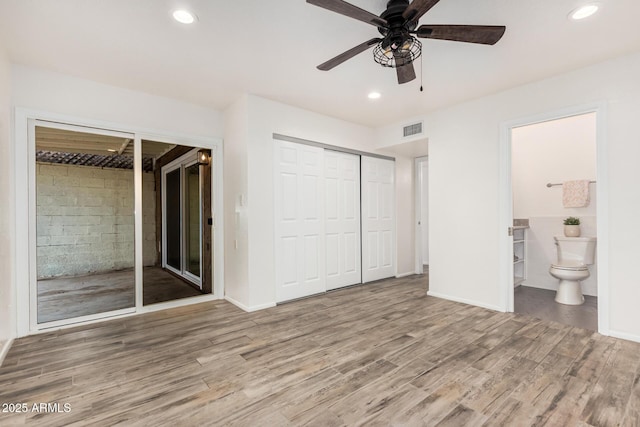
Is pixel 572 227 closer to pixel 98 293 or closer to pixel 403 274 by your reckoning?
pixel 403 274

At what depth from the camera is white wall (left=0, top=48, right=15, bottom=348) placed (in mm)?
2541

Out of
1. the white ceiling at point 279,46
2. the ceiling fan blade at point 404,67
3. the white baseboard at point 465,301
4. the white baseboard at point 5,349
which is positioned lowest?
the white baseboard at point 465,301

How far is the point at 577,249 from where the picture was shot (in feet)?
13.6

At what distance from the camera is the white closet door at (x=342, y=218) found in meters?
4.50

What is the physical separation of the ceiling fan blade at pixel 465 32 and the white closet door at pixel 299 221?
2.33 m

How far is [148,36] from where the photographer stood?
2447 mm

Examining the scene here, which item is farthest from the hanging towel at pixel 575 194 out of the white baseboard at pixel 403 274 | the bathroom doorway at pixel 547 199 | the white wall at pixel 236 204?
the white wall at pixel 236 204

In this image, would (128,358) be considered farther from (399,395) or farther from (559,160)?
(559,160)

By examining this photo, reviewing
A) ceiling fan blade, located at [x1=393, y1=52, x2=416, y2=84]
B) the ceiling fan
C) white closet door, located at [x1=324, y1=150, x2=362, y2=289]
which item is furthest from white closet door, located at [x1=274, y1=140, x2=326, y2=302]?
the ceiling fan

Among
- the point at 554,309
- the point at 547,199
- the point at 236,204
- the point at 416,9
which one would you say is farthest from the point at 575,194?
the point at 236,204

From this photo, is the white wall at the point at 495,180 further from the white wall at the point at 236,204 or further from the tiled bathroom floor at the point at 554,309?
the white wall at the point at 236,204

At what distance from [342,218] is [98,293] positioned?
365cm

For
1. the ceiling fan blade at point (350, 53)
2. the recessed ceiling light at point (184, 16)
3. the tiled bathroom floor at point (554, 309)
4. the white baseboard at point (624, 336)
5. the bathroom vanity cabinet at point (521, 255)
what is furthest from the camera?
the bathroom vanity cabinet at point (521, 255)

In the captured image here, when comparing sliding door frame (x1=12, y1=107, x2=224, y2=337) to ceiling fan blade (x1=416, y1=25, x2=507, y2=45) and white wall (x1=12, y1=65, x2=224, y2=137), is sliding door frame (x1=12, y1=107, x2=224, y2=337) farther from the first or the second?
ceiling fan blade (x1=416, y1=25, x2=507, y2=45)
